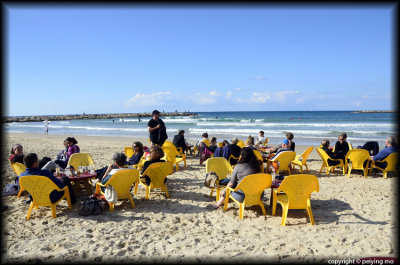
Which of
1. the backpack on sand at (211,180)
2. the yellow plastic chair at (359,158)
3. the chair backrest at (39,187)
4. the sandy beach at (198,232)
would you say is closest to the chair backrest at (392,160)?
the yellow plastic chair at (359,158)

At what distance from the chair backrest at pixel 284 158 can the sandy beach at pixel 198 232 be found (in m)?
1.36

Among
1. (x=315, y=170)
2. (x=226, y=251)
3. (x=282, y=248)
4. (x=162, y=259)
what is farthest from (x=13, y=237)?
(x=315, y=170)

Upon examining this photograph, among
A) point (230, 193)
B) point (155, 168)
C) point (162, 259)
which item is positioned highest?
point (155, 168)

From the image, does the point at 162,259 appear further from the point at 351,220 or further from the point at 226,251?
the point at 351,220

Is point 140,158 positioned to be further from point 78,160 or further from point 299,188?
point 299,188

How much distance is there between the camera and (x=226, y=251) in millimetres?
3053

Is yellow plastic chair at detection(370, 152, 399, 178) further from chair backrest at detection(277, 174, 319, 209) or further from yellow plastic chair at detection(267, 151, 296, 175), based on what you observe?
chair backrest at detection(277, 174, 319, 209)

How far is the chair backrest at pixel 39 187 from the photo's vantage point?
3.81 meters

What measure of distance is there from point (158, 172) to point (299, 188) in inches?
102

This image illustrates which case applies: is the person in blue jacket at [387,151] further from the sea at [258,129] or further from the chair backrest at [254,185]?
the sea at [258,129]

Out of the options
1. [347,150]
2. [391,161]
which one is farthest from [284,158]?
[391,161]

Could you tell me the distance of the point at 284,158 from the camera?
6270 mm

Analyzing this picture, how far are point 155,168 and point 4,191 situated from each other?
324cm

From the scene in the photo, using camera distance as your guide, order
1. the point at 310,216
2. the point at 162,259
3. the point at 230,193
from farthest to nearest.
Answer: the point at 230,193
the point at 310,216
the point at 162,259
